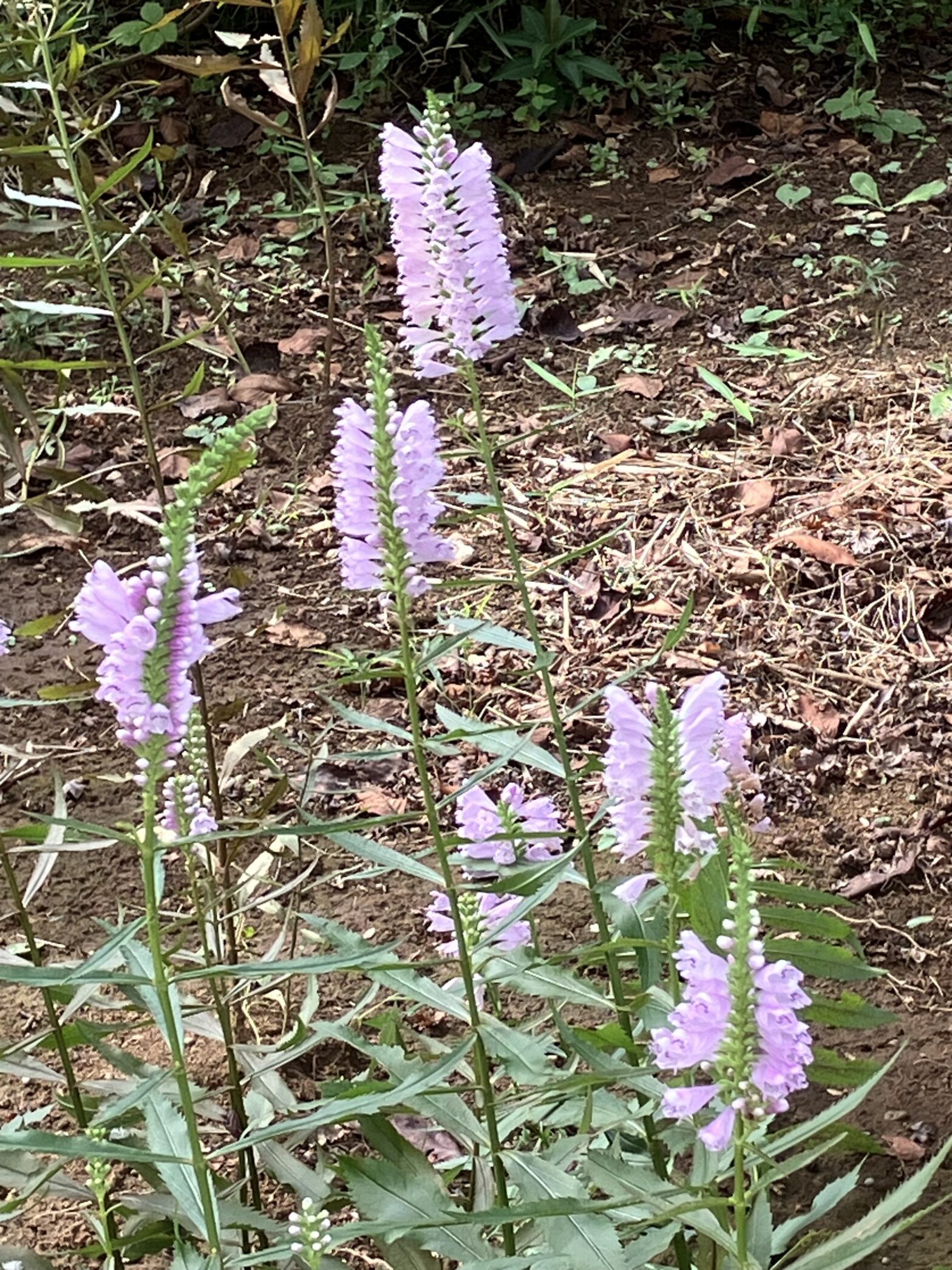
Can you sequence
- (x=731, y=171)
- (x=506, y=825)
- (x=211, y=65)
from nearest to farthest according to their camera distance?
(x=506, y=825) → (x=211, y=65) → (x=731, y=171)

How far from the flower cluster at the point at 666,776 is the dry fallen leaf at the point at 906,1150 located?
0.97m

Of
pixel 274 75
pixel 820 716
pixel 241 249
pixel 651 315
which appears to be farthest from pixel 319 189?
pixel 820 716

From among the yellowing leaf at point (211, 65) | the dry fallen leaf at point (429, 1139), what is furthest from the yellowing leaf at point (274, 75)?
the dry fallen leaf at point (429, 1139)

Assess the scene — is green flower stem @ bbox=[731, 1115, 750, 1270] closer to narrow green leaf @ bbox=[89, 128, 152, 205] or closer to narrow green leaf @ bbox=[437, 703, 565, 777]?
narrow green leaf @ bbox=[437, 703, 565, 777]

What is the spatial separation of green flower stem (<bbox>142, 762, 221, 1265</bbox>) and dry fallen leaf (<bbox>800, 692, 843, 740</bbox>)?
1900mm

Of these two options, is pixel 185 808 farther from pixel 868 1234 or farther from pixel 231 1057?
pixel 868 1234

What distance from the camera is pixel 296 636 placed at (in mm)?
3414

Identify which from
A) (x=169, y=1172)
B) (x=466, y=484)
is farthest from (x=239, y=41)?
(x=169, y=1172)

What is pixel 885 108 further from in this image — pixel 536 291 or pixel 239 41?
pixel 239 41

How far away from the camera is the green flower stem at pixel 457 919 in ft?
4.42

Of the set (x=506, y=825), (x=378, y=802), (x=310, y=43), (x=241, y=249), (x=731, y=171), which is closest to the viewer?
(x=506, y=825)

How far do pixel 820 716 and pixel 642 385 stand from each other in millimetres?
1377

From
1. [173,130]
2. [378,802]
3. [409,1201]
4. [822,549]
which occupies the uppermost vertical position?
[409,1201]

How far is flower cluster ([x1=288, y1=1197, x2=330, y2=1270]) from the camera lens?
4.08 ft
